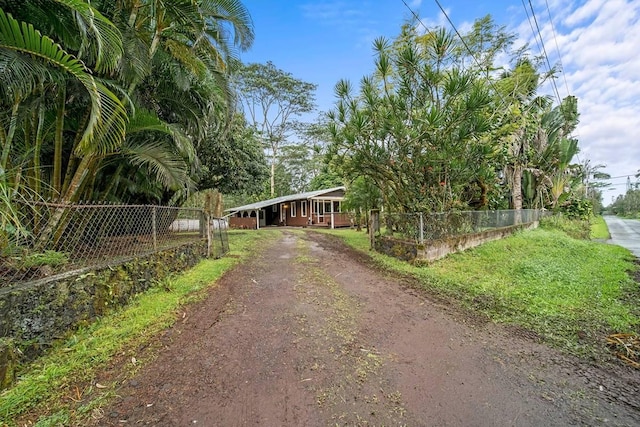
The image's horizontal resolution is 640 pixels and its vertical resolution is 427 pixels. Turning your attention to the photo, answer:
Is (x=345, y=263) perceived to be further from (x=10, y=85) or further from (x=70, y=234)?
(x=10, y=85)

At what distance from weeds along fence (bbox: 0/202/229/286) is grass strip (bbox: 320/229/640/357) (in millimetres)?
5278

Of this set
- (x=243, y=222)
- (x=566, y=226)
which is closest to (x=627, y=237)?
(x=566, y=226)

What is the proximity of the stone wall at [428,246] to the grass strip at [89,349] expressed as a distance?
497cm

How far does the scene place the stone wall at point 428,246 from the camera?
22.5 feet

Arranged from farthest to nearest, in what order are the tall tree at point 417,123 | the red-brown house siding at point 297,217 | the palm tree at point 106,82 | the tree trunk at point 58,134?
the red-brown house siding at point 297,217, the tall tree at point 417,123, the tree trunk at point 58,134, the palm tree at point 106,82

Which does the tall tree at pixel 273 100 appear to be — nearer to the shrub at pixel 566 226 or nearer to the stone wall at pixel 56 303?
the shrub at pixel 566 226

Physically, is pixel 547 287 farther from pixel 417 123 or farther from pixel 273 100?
pixel 273 100

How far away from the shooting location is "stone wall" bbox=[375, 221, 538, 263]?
6867 millimetres

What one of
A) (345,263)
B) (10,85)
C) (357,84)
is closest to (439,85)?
(357,84)

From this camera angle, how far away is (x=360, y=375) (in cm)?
251

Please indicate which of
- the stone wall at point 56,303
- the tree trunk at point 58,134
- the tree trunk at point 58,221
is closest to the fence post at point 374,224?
the stone wall at point 56,303

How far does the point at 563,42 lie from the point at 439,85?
5.34m

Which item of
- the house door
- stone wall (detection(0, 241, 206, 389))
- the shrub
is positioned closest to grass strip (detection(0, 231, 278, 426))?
stone wall (detection(0, 241, 206, 389))

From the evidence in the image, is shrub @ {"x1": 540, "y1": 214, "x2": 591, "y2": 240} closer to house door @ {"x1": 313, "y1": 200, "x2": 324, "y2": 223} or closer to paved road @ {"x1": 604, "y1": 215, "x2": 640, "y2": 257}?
paved road @ {"x1": 604, "y1": 215, "x2": 640, "y2": 257}
